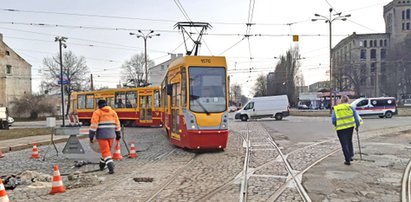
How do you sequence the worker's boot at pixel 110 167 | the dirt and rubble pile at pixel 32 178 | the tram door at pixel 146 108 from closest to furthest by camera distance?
1. the dirt and rubble pile at pixel 32 178
2. the worker's boot at pixel 110 167
3. the tram door at pixel 146 108

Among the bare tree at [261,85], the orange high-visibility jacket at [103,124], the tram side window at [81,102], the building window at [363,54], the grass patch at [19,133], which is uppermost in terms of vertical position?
the building window at [363,54]

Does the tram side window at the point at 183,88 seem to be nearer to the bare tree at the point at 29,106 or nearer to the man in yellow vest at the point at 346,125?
the man in yellow vest at the point at 346,125

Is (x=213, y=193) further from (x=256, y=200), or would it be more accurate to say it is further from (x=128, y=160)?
(x=128, y=160)

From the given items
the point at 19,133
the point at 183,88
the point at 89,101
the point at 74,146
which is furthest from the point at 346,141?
the point at 89,101

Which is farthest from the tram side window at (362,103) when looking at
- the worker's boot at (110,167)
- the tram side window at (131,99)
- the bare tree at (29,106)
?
the bare tree at (29,106)

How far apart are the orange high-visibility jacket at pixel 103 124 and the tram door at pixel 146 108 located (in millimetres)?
18017

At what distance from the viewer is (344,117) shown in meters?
9.58

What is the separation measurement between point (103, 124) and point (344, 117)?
6.08m

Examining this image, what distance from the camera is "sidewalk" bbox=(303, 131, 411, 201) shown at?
21.0 ft

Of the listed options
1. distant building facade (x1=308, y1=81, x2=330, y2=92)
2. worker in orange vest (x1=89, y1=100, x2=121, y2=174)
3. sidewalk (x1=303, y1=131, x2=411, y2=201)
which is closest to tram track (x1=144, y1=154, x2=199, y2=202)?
worker in orange vest (x1=89, y1=100, x2=121, y2=174)

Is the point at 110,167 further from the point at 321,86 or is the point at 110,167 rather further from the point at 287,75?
the point at 321,86

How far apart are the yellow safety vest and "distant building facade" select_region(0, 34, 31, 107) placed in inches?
2253

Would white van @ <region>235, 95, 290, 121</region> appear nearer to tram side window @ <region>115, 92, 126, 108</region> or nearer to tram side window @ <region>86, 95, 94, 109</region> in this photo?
tram side window @ <region>115, 92, 126, 108</region>

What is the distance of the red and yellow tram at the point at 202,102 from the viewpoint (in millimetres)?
11867
